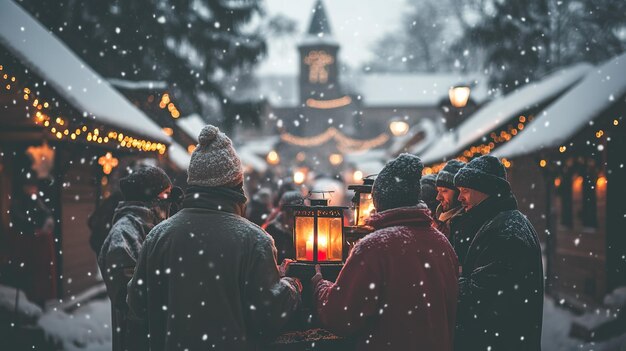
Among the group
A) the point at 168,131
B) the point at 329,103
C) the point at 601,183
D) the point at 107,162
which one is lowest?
the point at 601,183

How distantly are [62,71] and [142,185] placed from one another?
4608mm

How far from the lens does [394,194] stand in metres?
3.38

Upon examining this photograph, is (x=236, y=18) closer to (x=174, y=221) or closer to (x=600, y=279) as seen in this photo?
(x=600, y=279)

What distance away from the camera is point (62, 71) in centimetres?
862

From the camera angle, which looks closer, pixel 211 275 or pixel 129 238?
pixel 211 275

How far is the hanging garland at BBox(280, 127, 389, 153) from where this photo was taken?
6619 centimetres

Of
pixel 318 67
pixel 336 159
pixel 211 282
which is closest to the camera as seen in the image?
pixel 211 282

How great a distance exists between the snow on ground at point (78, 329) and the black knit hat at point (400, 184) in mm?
6176

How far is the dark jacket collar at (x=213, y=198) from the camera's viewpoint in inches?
130

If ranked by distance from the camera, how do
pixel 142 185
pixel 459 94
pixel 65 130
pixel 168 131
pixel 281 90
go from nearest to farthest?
pixel 142 185 < pixel 65 130 < pixel 459 94 < pixel 168 131 < pixel 281 90

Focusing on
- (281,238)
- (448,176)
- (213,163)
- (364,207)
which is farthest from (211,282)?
(281,238)

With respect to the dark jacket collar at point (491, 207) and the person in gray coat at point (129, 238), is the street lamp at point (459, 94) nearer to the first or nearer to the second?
the dark jacket collar at point (491, 207)

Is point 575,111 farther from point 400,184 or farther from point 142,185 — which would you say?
point 142,185

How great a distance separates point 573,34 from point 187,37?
1571cm
